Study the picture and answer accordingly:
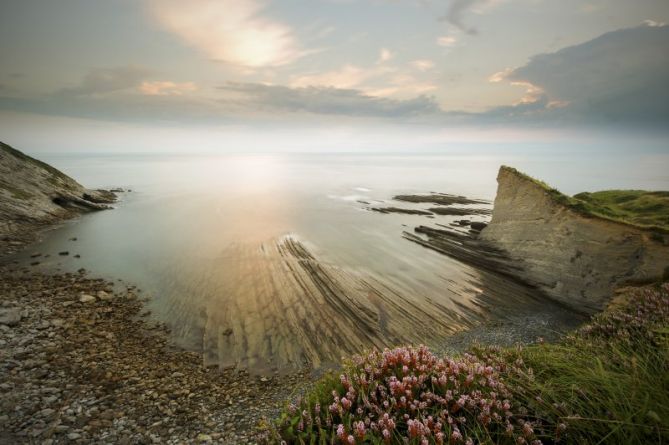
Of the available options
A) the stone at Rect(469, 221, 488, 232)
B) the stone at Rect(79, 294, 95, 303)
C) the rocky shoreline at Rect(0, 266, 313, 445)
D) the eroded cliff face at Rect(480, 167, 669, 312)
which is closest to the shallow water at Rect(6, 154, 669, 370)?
the rocky shoreline at Rect(0, 266, 313, 445)

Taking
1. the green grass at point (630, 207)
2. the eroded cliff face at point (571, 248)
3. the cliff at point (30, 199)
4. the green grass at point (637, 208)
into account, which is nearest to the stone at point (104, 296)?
the cliff at point (30, 199)

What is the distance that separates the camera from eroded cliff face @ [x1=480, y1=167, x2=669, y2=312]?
15.3 meters

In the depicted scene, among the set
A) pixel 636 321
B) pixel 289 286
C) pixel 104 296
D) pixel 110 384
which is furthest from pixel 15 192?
pixel 636 321

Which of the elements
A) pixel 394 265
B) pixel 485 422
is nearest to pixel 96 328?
pixel 485 422

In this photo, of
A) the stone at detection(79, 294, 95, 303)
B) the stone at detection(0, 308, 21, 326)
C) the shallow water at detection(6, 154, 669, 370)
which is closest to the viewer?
the stone at detection(0, 308, 21, 326)

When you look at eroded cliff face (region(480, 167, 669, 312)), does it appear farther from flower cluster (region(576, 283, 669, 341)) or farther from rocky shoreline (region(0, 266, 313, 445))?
rocky shoreline (region(0, 266, 313, 445))

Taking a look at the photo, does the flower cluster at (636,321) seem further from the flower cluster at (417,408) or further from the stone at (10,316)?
the stone at (10,316)

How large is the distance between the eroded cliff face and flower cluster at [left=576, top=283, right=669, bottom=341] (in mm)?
9686

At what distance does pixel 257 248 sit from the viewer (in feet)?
86.1

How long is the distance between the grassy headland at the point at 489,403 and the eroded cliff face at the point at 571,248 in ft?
44.2

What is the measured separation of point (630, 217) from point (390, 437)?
2430 centimetres

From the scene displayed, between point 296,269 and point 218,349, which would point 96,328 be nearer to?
point 218,349

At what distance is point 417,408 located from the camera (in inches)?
167

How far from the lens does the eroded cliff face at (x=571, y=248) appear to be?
1531 cm
